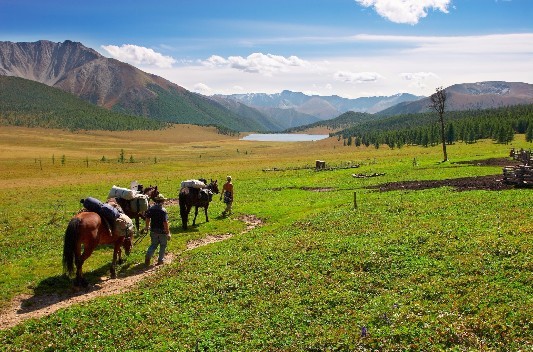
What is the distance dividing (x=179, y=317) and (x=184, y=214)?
14.4m

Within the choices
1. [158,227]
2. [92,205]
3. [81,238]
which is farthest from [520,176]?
[81,238]

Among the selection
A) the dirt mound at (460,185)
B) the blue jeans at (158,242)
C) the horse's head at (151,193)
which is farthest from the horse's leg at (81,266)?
the dirt mound at (460,185)

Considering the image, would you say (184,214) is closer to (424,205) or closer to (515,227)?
(424,205)

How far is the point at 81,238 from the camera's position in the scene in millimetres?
16625

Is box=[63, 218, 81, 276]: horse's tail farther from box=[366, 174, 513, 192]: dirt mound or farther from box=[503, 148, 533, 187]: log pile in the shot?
box=[503, 148, 533, 187]: log pile

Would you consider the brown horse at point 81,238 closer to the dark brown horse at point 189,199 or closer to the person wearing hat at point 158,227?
the person wearing hat at point 158,227

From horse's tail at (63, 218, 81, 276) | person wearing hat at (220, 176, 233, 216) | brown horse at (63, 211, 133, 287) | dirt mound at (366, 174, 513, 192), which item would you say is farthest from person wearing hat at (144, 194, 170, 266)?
dirt mound at (366, 174, 513, 192)

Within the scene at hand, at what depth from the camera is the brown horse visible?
1648cm

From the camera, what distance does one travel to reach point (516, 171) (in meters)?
33.9

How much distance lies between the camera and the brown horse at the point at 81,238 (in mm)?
16484

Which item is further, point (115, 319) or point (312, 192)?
point (312, 192)

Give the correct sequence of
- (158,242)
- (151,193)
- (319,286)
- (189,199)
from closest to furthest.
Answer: (319,286) → (158,242) → (189,199) → (151,193)

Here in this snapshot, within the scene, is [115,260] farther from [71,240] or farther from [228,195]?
[228,195]

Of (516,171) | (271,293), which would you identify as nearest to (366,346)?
(271,293)
